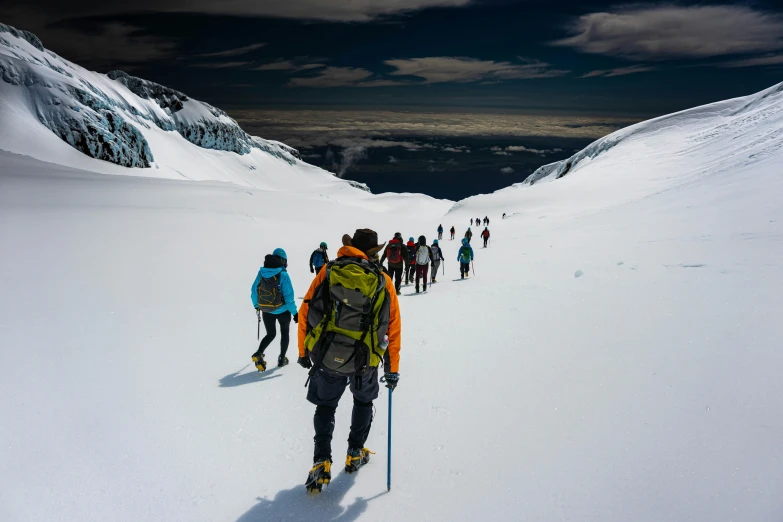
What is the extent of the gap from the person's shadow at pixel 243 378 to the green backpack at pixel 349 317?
3.33 metres

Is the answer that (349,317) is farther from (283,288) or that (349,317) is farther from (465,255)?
(465,255)

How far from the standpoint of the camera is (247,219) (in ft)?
94.4

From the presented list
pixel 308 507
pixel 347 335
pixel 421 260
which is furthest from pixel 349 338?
pixel 421 260

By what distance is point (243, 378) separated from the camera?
7586 millimetres

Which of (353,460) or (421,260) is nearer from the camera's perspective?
(353,460)

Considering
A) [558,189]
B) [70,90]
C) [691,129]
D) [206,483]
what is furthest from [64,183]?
[70,90]

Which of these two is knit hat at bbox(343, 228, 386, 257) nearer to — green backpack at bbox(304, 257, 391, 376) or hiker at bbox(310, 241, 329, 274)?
green backpack at bbox(304, 257, 391, 376)

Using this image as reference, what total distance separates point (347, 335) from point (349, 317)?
19 cm

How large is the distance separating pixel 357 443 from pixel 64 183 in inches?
1530

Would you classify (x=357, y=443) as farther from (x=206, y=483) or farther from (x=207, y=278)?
(x=207, y=278)

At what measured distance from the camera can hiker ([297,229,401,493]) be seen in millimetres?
4332

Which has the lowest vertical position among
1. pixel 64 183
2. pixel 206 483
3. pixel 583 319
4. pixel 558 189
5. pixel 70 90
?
pixel 206 483

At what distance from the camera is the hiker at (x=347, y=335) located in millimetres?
4332

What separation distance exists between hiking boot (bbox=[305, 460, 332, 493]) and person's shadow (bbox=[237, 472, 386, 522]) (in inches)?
2.9
